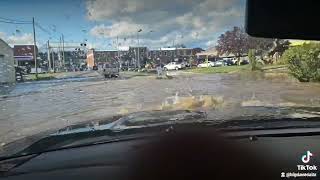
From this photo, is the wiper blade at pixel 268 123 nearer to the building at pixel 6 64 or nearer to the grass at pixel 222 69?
the grass at pixel 222 69

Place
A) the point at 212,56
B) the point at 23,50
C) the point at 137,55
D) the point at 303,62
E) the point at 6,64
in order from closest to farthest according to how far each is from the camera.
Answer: the point at 6,64
the point at 23,50
the point at 303,62
the point at 212,56
the point at 137,55

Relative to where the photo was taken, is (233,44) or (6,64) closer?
(6,64)

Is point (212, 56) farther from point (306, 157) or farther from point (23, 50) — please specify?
point (23, 50)

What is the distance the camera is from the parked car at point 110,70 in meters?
2.83

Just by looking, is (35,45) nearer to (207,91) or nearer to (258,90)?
(207,91)

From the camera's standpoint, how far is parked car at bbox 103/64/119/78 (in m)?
2.83

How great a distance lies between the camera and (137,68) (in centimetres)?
292

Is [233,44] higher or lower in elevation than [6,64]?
higher

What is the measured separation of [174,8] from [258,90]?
2.59ft

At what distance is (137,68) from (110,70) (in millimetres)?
173

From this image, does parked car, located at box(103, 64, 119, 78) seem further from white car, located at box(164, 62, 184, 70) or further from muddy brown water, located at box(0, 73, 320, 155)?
white car, located at box(164, 62, 184, 70)

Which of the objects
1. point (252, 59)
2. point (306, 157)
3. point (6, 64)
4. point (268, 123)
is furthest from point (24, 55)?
point (306, 157)

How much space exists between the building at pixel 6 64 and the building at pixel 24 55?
0.04m

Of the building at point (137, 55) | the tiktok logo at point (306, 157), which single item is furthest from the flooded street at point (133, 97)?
the tiktok logo at point (306, 157)
